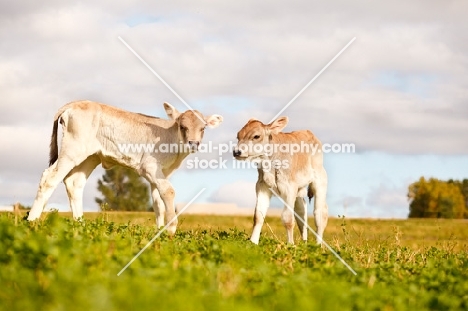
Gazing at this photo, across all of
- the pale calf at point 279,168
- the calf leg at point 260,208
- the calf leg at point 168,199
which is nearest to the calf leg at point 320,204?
the pale calf at point 279,168

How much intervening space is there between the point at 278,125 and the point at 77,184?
5.52m

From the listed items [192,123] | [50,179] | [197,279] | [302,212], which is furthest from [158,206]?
[197,279]

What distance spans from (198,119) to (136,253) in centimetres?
763

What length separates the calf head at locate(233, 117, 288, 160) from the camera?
1617 cm

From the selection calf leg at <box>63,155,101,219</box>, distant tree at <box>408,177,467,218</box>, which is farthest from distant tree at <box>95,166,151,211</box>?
calf leg at <box>63,155,101,219</box>

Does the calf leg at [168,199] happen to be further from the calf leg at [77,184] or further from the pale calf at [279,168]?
the calf leg at [77,184]

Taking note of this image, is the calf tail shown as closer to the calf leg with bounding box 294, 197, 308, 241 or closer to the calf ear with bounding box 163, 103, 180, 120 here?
the calf leg with bounding box 294, 197, 308, 241

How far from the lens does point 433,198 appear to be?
87.6 m

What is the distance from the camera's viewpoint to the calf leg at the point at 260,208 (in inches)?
617

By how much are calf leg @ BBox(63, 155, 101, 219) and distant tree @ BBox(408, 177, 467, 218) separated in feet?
230

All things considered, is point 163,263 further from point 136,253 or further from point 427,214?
point 427,214

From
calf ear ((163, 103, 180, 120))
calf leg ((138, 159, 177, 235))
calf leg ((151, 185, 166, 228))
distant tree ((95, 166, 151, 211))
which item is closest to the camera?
calf leg ((138, 159, 177, 235))

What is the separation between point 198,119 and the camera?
17.8m

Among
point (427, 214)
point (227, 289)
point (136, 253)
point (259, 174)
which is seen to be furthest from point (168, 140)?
point (427, 214)
